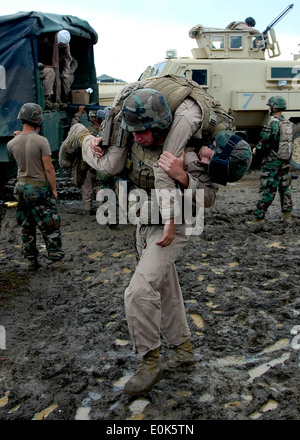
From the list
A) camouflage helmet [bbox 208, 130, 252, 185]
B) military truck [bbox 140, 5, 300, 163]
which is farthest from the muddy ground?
military truck [bbox 140, 5, 300, 163]

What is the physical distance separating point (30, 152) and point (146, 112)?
253 cm

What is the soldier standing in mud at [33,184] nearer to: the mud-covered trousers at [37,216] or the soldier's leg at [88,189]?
the mud-covered trousers at [37,216]

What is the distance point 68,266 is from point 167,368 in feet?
7.72

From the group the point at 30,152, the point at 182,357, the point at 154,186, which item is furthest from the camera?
the point at 30,152

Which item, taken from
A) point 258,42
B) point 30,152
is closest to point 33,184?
point 30,152

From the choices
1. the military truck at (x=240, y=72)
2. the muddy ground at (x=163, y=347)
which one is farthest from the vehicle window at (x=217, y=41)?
the muddy ground at (x=163, y=347)

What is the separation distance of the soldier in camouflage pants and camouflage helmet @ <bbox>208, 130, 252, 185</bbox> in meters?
4.19

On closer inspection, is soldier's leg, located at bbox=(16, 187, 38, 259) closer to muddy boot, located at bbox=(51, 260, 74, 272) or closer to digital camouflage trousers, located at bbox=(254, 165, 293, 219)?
muddy boot, located at bbox=(51, 260, 74, 272)

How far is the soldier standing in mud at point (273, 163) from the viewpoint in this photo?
668 centimetres

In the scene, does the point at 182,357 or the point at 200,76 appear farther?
the point at 200,76

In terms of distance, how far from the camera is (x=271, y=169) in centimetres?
683

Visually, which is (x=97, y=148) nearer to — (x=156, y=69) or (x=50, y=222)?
(x=50, y=222)

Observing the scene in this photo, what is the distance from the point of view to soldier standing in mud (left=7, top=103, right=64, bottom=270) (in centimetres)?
483

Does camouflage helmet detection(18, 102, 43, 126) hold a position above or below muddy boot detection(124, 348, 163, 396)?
above
